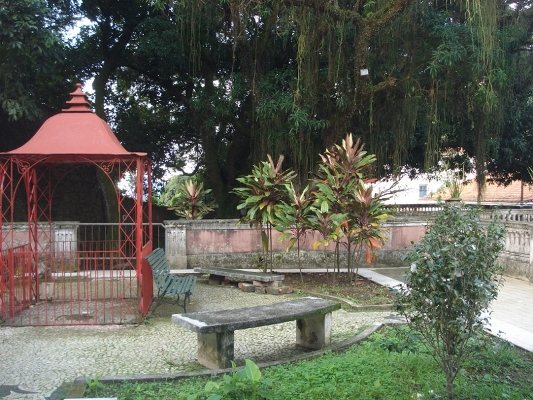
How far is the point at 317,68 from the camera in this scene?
13.7 meters

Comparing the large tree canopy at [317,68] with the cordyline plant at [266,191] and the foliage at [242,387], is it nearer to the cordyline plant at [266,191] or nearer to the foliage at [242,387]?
the cordyline plant at [266,191]

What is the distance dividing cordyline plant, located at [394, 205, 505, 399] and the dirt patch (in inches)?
188

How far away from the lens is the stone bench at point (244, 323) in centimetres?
577

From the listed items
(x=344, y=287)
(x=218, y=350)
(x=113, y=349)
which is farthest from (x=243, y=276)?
(x=218, y=350)

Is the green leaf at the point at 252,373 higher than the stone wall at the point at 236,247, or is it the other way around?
the stone wall at the point at 236,247

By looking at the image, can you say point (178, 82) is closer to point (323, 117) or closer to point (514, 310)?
point (323, 117)

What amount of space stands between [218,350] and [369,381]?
5.40 feet

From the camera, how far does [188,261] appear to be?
43.2 ft

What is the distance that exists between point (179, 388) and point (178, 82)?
1435 cm

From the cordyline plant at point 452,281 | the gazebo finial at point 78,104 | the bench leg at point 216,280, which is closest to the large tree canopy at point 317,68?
the bench leg at point 216,280

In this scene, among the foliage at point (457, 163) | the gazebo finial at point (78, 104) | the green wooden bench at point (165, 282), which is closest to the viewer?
the green wooden bench at point (165, 282)

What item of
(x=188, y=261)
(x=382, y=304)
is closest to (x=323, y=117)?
(x=188, y=261)

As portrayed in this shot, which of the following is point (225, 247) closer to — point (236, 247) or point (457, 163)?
point (236, 247)

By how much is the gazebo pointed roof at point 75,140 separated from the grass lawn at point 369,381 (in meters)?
4.10
